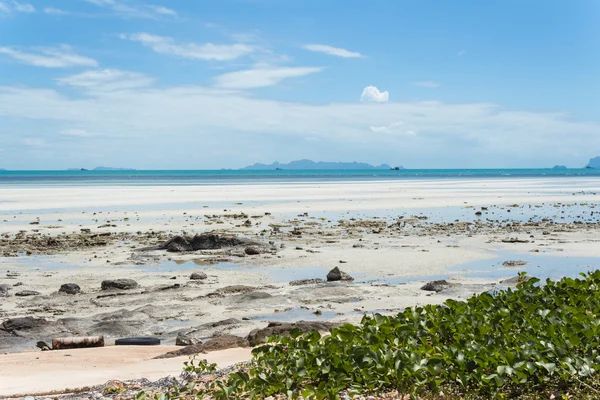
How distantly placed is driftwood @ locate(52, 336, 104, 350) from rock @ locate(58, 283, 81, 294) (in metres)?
4.05

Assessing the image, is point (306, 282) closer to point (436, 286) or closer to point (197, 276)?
point (197, 276)

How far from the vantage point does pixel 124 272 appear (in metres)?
16.7

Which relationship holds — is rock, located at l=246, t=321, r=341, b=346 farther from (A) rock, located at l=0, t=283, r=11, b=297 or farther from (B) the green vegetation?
(A) rock, located at l=0, t=283, r=11, b=297

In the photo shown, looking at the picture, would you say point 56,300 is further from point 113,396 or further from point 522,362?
point 522,362

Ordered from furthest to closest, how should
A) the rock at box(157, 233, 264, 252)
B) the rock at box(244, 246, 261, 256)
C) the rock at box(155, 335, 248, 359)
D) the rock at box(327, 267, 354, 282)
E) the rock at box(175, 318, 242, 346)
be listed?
the rock at box(157, 233, 264, 252), the rock at box(244, 246, 261, 256), the rock at box(327, 267, 354, 282), the rock at box(175, 318, 242, 346), the rock at box(155, 335, 248, 359)

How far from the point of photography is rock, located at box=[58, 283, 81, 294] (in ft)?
45.4

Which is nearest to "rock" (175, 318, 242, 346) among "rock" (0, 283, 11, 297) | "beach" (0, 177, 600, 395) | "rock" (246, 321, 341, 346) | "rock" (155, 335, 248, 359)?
"beach" (0, 177, 600, 395)

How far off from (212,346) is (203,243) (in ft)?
38.3

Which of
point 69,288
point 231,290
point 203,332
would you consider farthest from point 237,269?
point 203,332

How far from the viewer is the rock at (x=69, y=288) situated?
45.4 feet

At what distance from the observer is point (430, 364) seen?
640cm

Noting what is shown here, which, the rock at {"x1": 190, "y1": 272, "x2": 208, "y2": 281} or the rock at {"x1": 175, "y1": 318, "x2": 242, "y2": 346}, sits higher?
the rock at {"x1": 190, "y1": 272, "x2": 208, "y2": 281}

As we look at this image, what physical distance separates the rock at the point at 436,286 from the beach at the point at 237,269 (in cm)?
9

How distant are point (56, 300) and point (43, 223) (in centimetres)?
1760
